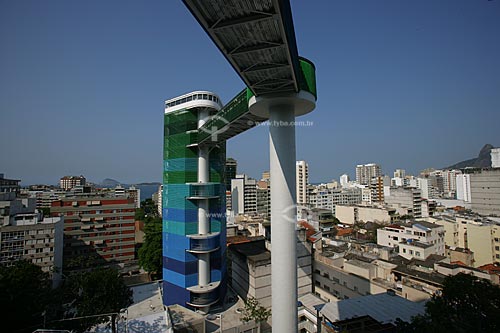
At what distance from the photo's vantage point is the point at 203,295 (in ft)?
45.5

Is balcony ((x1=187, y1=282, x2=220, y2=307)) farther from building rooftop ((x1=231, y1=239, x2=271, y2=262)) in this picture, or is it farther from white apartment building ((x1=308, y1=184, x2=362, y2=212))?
white apartment building ((x1=308, y1=184, x2=362, y2=212))

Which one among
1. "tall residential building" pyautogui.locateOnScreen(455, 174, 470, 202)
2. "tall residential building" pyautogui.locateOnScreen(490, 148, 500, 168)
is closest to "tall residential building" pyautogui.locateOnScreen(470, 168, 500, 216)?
"tall residential building" pyautogui.locateOnScreen(490, 148, 500, 168)

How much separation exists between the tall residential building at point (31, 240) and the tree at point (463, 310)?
21.5 meters

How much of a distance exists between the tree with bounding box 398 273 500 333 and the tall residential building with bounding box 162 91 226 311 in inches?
383

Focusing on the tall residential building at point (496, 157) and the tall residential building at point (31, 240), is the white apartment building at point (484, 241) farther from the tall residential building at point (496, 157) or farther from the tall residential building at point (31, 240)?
the tall residential building at point (31, 240)

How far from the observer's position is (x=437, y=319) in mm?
8055

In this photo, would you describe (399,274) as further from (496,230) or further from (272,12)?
(272,12)

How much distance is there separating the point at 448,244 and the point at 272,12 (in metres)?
32.1

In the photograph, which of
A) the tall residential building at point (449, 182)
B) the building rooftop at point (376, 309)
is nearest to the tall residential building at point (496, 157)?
the tall residential building at point (449, 182)

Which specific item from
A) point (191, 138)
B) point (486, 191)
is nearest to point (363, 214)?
point (486, 191)

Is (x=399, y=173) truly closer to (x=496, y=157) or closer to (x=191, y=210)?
(x=496, y=157)

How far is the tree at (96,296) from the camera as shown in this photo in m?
10.6

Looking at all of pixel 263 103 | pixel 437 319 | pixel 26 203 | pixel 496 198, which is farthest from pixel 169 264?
pixel 496 198

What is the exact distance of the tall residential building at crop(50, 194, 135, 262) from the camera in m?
23.9
